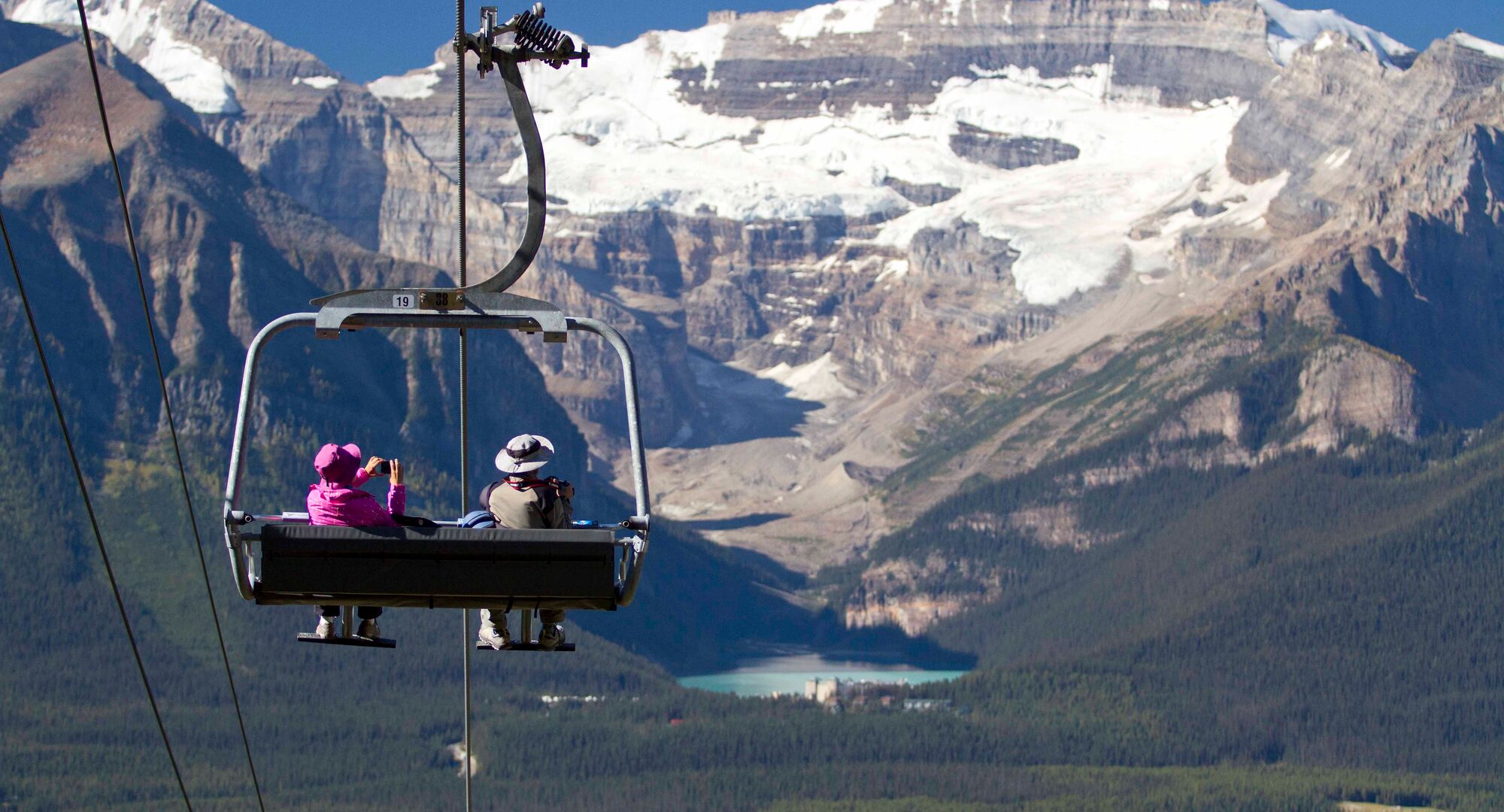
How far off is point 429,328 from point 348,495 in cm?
285

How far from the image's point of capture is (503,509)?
31.3 meters

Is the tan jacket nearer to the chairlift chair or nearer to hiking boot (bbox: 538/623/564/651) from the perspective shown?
the chairlift chair

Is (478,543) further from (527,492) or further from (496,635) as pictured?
(496,635)

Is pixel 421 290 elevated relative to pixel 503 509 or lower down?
elevated

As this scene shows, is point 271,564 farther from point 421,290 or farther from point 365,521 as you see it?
point 421,290

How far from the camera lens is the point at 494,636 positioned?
32875 mm

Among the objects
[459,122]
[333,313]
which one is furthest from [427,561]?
[459,122]

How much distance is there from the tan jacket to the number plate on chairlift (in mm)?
2193

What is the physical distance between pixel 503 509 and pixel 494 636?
2131 millimetres

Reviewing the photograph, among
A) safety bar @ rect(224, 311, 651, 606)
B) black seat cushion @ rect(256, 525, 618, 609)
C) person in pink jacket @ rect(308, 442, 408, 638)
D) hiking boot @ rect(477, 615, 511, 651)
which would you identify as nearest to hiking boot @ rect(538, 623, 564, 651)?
hiking boot @ rect(477, 615, 511, 651)

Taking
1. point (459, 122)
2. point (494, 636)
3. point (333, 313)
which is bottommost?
point (494, 636)

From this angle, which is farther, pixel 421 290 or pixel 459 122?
pixel 459 122

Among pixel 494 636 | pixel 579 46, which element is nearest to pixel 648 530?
pixel 494 636

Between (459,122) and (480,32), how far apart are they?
1.99 m
